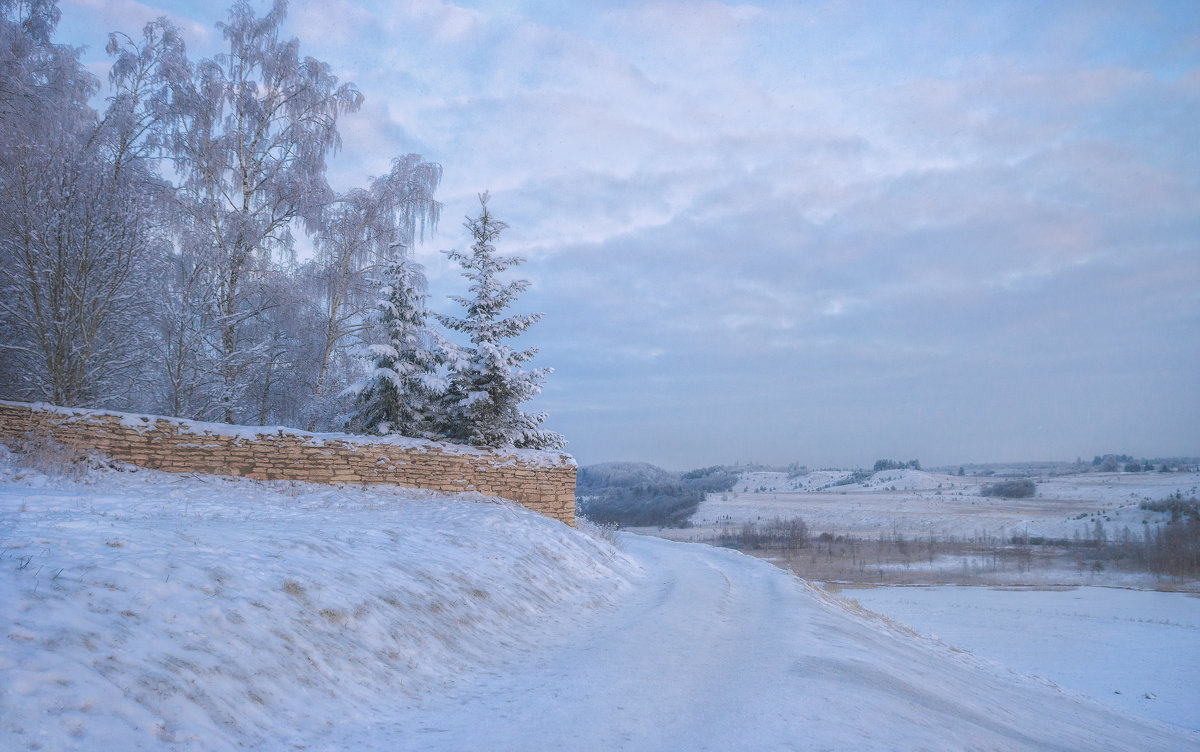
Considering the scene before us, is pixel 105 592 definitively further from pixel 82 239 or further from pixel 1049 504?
pixel 1049 504

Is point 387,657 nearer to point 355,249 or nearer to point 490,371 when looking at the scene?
point 490,371

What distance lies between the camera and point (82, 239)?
14000mm

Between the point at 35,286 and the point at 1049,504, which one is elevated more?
the point at 35,286

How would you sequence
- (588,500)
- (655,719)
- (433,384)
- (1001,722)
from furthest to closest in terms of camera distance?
(588,500) < (433,384) < (1001,722) < (655,719)

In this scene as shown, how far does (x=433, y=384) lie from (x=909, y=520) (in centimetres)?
9117

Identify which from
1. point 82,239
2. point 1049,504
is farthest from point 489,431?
point 1049,504

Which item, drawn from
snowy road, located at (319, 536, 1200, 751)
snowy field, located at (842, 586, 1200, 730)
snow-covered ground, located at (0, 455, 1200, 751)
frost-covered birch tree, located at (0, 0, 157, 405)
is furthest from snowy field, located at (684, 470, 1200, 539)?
snow-covered ground, located at (0, 455, 1200, 751)

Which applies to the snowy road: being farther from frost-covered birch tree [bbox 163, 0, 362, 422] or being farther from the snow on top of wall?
frost-covered birch tree [bbox 163, 0, 362, 422]

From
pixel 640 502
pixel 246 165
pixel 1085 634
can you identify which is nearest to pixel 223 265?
pixel 246 165

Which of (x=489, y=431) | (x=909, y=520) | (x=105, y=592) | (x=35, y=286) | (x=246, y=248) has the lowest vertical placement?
(x=909, y=520)

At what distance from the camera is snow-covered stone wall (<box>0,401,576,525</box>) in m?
12.1

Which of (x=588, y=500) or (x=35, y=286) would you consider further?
(x=588, y=500)

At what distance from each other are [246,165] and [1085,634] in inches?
1552

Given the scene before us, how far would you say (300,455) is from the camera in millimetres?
14305
